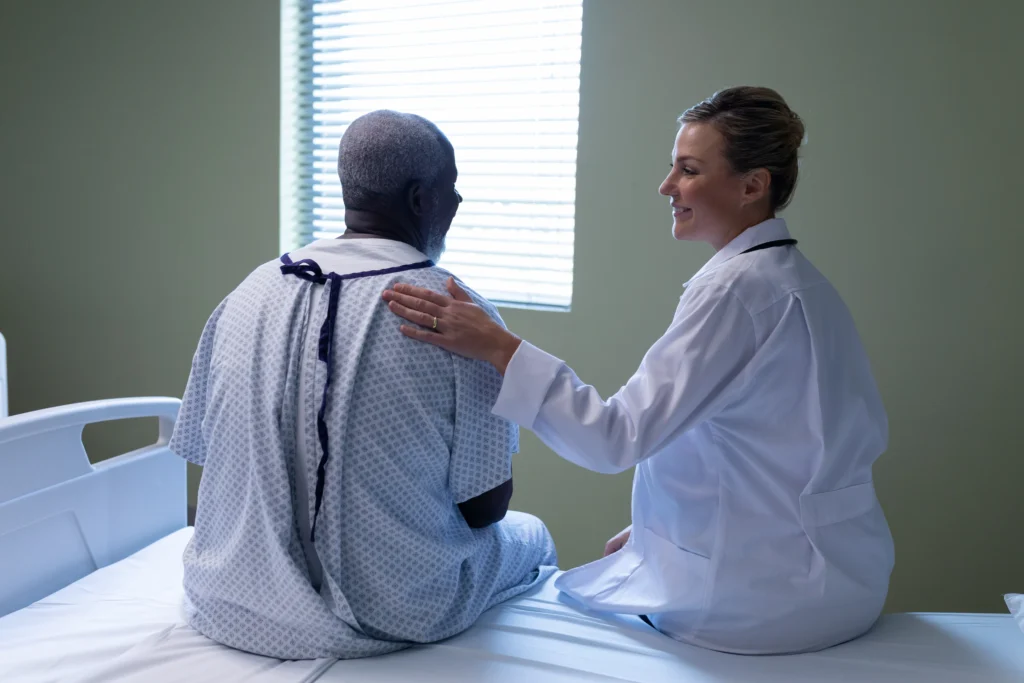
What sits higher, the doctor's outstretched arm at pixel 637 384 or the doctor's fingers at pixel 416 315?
the doctor's fingers at pixel 416 315

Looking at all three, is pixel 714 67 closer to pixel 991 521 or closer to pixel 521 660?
pixel 991 521

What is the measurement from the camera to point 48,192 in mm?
3848

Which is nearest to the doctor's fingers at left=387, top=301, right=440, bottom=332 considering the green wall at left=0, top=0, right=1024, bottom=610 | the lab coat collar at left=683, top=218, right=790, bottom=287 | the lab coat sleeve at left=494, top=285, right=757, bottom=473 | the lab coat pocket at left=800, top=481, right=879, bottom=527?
the lab coat sleeve at left=494, top=285, right=757, bottom=473

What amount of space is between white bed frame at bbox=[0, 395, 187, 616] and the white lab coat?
3.61 ft

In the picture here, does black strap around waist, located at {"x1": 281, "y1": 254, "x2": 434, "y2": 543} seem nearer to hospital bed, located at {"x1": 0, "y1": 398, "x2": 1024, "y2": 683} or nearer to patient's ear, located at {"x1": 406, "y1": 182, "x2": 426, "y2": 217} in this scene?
patient's ear, located at {"x1": 406, "y1": 182, "x2": 426, "y2": 217}

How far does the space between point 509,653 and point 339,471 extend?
1.66 feet

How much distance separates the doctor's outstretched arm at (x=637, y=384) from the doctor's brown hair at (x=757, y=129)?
0.31 metres

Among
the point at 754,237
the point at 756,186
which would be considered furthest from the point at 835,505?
the point at 756,186

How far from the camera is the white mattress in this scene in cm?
150

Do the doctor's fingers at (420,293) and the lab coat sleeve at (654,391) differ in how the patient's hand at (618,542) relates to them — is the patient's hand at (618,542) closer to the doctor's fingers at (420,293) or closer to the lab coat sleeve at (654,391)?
the lab coat sleeve at (654,391)

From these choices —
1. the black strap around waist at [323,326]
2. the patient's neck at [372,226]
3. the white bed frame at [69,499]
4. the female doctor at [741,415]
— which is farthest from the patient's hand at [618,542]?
the white bed frame at [69,499]

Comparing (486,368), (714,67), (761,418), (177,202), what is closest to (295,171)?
(177,202)

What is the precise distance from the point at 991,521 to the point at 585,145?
179 cm

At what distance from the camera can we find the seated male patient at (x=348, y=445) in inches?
58.8
